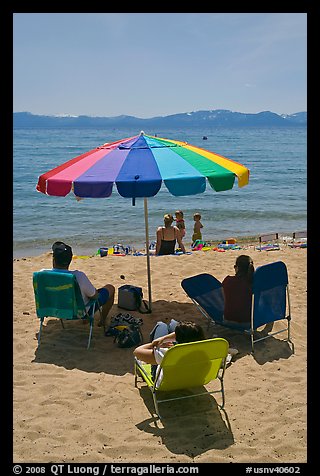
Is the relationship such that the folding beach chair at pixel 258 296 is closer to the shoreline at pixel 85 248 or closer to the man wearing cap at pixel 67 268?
the man wearing cap at pixel 67 268

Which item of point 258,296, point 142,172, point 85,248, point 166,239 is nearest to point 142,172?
point 142,172

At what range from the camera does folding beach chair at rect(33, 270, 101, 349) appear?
535 centimetres

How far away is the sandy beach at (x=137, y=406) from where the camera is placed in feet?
12.3

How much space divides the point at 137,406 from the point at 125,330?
4.57 feet

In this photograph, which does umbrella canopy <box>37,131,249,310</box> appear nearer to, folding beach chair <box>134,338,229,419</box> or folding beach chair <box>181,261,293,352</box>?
folding beach chair <box>181,261,293,352</box>

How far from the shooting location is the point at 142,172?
5270 millimetres

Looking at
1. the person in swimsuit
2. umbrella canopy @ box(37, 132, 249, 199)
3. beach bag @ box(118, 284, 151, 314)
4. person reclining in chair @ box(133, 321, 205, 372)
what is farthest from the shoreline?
person reclining in chair @ box(133, 321, 205, 372)

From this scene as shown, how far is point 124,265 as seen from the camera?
9008 mm

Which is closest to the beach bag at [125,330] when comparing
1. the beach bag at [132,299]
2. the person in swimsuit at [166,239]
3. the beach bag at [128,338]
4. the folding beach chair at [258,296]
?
the beach bag at [128,338]
